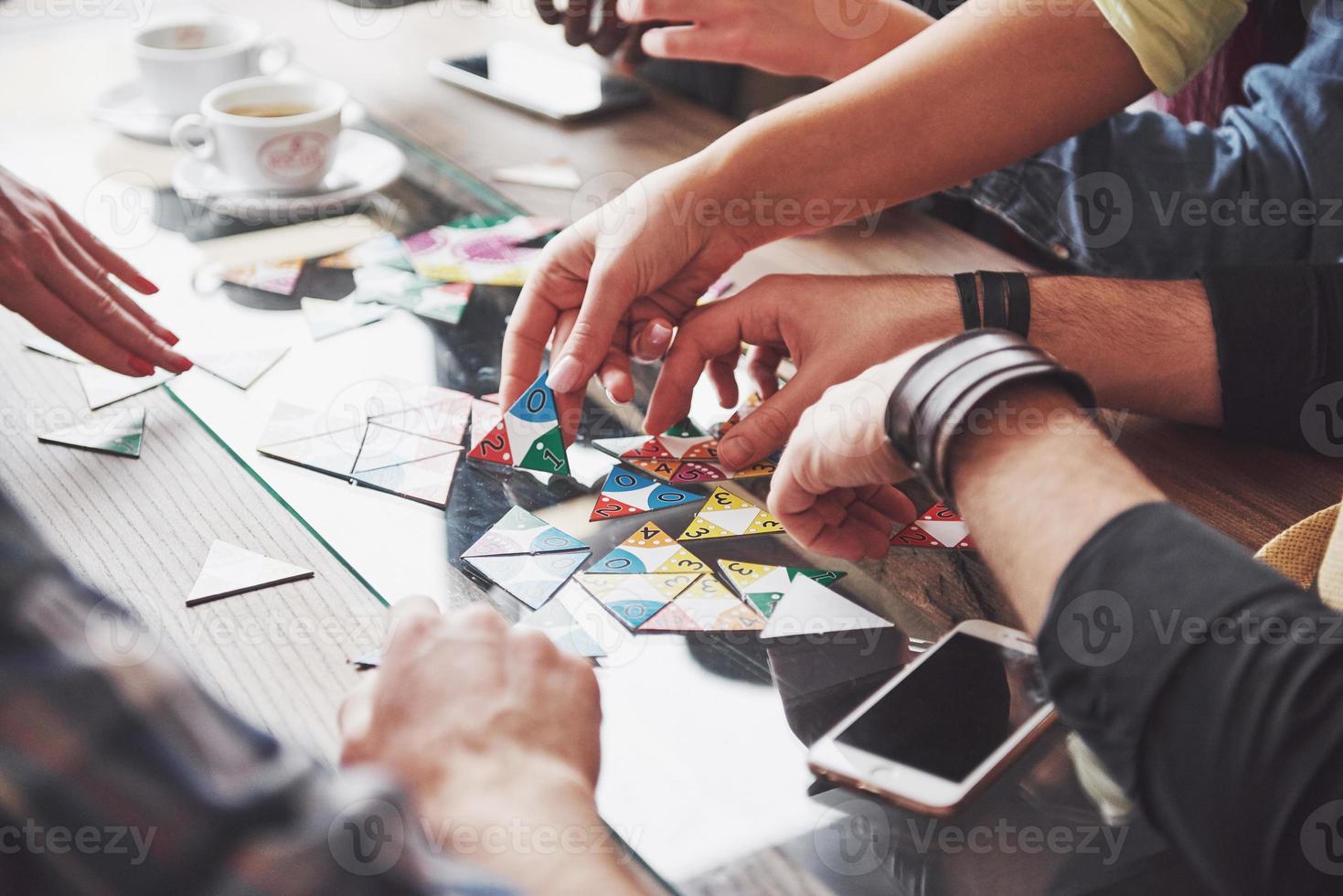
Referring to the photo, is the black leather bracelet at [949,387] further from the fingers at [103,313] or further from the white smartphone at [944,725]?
the fingers at [103,313]

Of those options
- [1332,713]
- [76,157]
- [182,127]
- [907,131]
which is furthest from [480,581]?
[76,157]

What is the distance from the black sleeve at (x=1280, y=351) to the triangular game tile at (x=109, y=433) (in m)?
0.94

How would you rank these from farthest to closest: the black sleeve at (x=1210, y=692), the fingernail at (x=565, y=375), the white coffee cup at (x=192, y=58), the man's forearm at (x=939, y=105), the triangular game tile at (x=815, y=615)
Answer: the white coffee cup at (x=192, y=58) → the man's forearm at (x=939, y=105) → the fingernail at (x=565, y=375) → the triangular game tile at (x=815, y=615) → the black sleeve at (x=1210, y=692)

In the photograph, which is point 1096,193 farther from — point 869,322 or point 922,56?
point 869,322

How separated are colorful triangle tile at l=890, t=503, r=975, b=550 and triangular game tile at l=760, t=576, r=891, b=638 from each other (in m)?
0.09

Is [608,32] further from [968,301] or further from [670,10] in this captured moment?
[968,301]

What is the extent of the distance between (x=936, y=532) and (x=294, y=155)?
91cm

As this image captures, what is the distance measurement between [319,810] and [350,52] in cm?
162

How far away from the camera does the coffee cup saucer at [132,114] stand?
148cm

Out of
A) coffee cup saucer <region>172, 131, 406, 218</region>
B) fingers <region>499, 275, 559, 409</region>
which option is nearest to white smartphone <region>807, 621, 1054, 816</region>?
fingers <region>499, 275, 559, 409</region>

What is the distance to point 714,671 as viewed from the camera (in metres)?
0.72

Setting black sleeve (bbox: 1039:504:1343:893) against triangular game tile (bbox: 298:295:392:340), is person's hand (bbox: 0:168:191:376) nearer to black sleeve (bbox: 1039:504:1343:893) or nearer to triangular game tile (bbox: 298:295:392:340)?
triangular game tile (bbox: 298:295:392:340)

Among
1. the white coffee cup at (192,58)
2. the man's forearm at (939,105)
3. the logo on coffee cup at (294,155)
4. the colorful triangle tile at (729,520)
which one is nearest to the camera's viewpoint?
the colorful triangle tile at (729,520)

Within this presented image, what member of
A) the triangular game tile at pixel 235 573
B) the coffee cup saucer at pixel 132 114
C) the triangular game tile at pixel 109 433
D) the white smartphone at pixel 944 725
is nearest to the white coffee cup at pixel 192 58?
the coffee cup saucer at pixel 132 114
